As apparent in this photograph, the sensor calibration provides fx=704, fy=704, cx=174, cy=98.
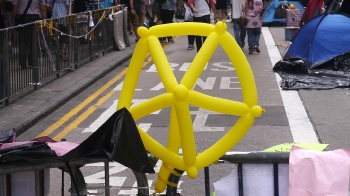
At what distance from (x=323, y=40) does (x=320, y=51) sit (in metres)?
0.27

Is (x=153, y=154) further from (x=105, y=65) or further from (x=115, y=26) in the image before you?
(x=115, y=26)

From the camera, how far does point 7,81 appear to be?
1114cm

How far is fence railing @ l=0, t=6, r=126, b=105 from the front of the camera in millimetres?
11234

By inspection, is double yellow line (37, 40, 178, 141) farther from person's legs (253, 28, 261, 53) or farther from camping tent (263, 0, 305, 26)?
camping tent (263, 0, 305, 26)

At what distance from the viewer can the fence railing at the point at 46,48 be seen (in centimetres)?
1123

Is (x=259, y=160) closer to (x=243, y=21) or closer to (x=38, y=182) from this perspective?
(x=38, y=182)

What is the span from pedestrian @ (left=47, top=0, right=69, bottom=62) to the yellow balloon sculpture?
987 cm

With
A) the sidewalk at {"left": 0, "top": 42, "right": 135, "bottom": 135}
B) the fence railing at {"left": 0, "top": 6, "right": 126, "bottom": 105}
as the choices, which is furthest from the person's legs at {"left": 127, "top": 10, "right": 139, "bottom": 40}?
the sidewalk at {"left": 0, "top": 42, "right": 135, "bottom": 135}

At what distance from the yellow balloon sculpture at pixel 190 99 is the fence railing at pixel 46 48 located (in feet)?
22.5

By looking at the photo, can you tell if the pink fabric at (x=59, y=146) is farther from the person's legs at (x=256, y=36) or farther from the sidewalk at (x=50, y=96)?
the person's legs at (x=256, y=36)

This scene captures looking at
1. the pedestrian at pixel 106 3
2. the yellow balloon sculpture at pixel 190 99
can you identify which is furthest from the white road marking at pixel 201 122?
the pedestrian at pixel 106 3

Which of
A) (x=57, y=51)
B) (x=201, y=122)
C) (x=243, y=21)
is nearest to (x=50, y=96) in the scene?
(x=57, y=51)

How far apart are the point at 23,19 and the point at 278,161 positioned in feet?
38.2

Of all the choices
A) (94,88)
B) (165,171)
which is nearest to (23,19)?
(94,88)
